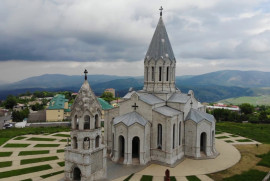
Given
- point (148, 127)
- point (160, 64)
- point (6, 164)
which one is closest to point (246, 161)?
point (148, 127)

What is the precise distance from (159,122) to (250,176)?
11392 millimetres

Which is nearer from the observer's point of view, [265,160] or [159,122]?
[159,122]

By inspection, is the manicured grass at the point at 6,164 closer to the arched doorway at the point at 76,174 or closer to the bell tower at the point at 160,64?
the arched doorway at the point at 76,174

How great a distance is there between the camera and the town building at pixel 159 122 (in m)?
25.8

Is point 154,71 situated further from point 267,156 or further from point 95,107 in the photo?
point 267,156

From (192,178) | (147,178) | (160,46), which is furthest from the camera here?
(160,46)

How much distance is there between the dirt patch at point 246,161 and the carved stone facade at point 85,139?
12.8 meters

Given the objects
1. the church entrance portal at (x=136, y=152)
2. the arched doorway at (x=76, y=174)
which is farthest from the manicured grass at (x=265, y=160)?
the arched doorway at (x=76, y=174)

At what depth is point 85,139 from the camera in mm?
20312

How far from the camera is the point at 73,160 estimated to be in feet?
66.5

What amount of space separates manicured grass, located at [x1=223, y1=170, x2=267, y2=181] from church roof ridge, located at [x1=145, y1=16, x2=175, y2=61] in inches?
697

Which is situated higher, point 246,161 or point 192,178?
point 192,178

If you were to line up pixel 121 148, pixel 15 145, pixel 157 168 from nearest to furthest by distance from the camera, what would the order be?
pixel 157 168, pixel 121 148, pixel 15 145

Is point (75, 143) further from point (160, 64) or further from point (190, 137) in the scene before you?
point (160, 64)
